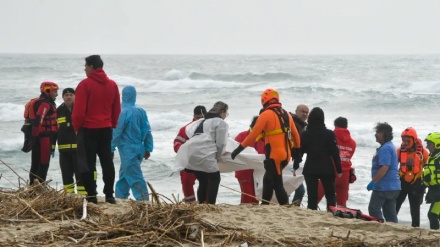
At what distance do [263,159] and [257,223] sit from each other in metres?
2.85

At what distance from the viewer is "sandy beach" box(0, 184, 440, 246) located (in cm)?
633

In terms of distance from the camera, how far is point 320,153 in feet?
31.8

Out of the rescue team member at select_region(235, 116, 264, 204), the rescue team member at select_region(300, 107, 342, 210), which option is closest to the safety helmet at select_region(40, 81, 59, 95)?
the rescue team member at select_region(235, 116, 264, 204)

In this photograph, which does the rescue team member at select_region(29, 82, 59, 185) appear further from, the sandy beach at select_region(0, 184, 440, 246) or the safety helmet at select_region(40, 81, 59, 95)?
the sandy beach at select_region(0, 184, 440, 246)

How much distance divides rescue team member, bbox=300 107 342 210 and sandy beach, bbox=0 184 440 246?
1328 mm

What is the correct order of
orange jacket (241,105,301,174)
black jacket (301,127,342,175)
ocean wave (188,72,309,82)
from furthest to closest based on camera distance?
ocean wave (188,72,309,82), black jacket (301,127,342,175), orange jacket (241,105,301,174)

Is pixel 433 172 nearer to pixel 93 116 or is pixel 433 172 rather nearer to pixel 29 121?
pixel 93 116

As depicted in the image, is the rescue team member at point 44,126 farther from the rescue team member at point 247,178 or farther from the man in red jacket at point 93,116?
the rescue team member at point 247,178

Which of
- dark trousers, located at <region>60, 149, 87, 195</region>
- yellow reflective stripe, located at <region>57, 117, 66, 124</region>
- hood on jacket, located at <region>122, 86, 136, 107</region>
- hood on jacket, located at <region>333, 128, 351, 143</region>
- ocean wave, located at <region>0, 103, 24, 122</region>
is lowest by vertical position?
ocean wave, located at <region>0, 103, 24, 122</region>

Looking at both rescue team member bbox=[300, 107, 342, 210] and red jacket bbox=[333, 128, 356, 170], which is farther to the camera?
red jacket bbox=[333, 128, 356, 170]

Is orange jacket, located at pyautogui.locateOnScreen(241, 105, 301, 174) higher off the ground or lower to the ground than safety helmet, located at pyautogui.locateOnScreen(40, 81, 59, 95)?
lower

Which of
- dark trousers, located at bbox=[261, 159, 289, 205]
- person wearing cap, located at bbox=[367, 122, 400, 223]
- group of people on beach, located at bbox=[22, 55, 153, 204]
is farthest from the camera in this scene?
person wearing cap, located at bbox=[367, 122, 400, 223]

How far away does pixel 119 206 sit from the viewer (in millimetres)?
8680

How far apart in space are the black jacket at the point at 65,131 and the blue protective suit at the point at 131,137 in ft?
2.08
